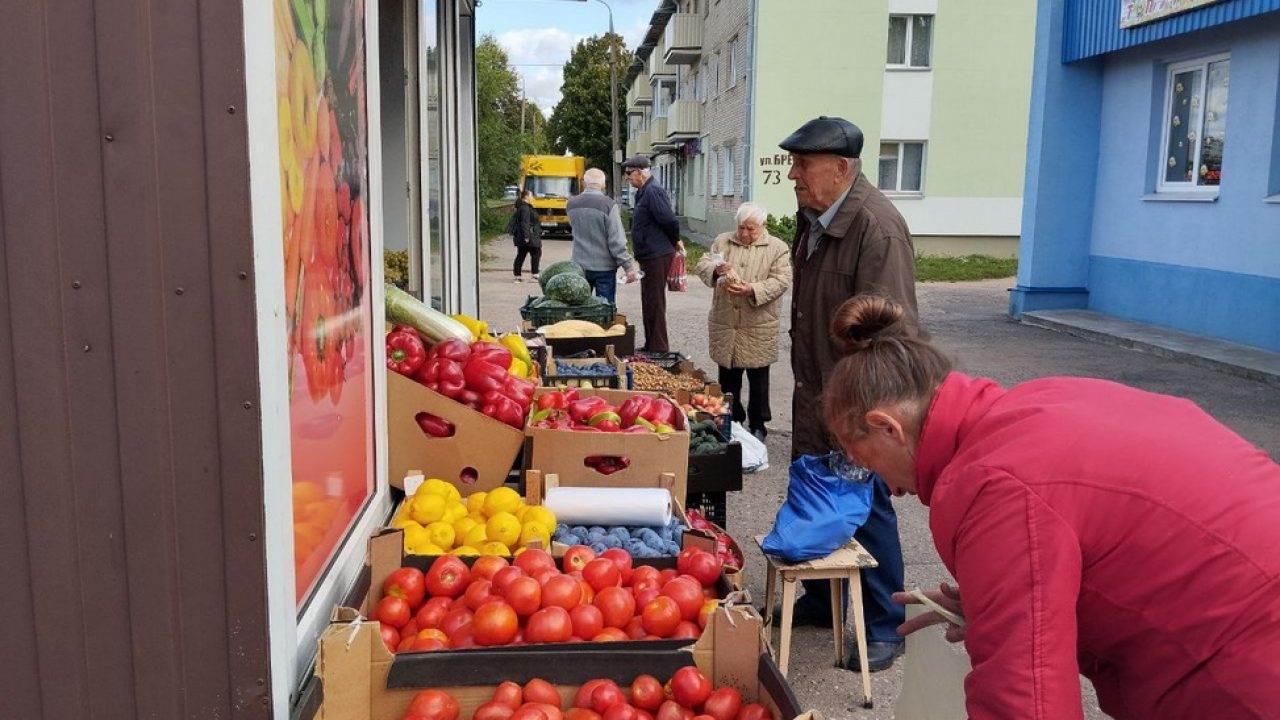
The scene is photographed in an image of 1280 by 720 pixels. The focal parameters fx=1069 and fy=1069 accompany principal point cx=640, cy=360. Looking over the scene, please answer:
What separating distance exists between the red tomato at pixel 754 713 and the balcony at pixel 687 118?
3474cm

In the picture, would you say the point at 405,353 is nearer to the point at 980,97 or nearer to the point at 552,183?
the point at 980,97

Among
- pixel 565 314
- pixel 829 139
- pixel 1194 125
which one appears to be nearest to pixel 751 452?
pixel 565 314

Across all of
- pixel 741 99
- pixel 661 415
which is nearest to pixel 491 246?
pixel 741 99

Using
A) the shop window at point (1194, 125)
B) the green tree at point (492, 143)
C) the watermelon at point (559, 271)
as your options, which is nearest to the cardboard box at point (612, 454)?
the watermelon at point (559, 271)

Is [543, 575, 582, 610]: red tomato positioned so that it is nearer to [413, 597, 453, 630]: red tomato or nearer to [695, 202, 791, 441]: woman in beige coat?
[413, 597, 453, 630]: red tomato

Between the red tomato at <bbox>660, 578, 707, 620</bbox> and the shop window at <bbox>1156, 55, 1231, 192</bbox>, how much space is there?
1152 centimetres

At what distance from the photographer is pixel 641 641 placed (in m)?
2.91

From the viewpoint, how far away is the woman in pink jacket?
1.68 m

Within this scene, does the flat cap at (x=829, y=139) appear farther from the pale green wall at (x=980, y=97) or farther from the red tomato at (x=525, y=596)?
the pale green wall at (x=980, y=97)

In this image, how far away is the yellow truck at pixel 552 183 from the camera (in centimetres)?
3472

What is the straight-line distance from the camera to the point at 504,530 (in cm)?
378

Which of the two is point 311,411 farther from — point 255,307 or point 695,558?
point 695,558

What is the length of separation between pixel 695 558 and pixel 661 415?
134 cm

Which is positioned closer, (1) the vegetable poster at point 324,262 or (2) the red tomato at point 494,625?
(1) the vegetable poster at point 324,262
